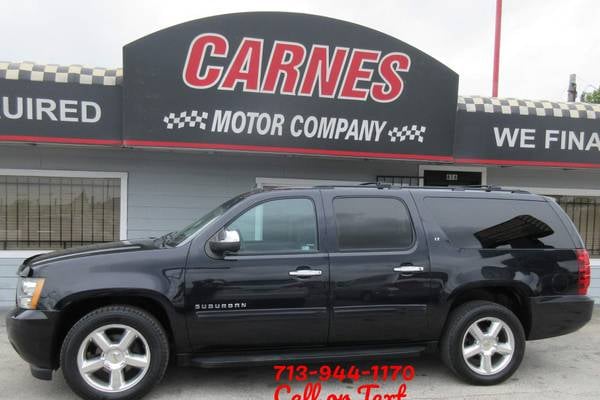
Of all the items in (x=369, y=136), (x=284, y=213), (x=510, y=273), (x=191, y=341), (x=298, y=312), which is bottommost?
(x=191, y=341)

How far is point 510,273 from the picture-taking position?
4.33 m

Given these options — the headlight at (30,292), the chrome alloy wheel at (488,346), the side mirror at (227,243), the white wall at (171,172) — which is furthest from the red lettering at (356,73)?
the headlight at (30,292)

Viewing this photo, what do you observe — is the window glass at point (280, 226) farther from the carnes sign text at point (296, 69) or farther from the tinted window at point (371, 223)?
the carnes sign text at point (296, 69)

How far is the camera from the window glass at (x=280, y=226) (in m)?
4.07

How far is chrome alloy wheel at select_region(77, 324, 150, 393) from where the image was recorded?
370 centimetres

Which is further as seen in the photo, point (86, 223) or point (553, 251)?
point (86, 223)

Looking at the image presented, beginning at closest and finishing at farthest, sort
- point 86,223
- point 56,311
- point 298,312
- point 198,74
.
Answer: point 56,311 → point 298,312 → point 198,74 → point 86,223

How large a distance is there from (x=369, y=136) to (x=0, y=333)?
5329 millimetres

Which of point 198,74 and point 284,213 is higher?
point 198,74

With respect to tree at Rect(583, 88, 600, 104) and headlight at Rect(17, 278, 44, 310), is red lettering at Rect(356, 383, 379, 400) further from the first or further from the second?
tree at Rect(583, 88, 600, 104)

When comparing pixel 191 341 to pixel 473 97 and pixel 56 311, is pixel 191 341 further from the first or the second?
pixel 473 97

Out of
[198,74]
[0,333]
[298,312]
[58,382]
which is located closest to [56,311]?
[58,382]

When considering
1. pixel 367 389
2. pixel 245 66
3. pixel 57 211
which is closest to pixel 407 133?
pixel 245 66

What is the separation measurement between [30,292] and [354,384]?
2.87 metres
